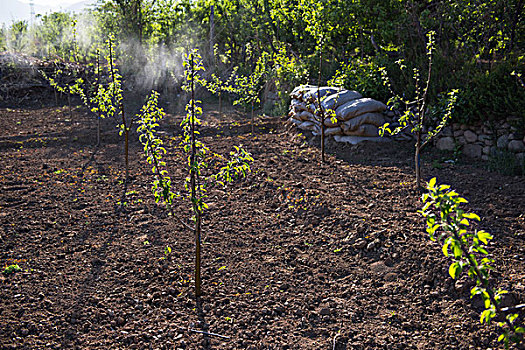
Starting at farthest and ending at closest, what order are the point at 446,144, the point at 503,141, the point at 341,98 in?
1. the point at 341,98
2. the point at 446,144
3. the point at 503,141

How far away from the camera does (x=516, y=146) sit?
6.05 m

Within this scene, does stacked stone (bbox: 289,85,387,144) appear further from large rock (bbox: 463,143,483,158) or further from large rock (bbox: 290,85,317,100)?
large rock (bbox: 463,143,483,158)

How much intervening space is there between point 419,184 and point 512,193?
1.06m

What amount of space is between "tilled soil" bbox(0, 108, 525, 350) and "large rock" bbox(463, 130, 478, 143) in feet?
1.60

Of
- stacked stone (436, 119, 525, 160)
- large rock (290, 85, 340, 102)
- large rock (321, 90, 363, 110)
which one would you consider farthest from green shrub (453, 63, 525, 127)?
large rock (290, 85, 340, 102)

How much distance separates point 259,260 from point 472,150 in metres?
4.32

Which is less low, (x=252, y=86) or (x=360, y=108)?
(x=252, y=86)

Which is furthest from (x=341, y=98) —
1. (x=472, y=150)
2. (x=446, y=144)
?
(x=472, y=150)

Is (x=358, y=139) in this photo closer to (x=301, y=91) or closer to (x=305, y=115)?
(x=305, y=115)

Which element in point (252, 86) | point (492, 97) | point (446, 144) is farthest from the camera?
point (252, 86)

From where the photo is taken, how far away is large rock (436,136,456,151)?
22.0ft

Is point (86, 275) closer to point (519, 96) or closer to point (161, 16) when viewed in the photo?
point (519, 96)

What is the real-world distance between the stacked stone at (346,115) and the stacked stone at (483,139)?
1049 mm

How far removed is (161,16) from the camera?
16047 millimetres
